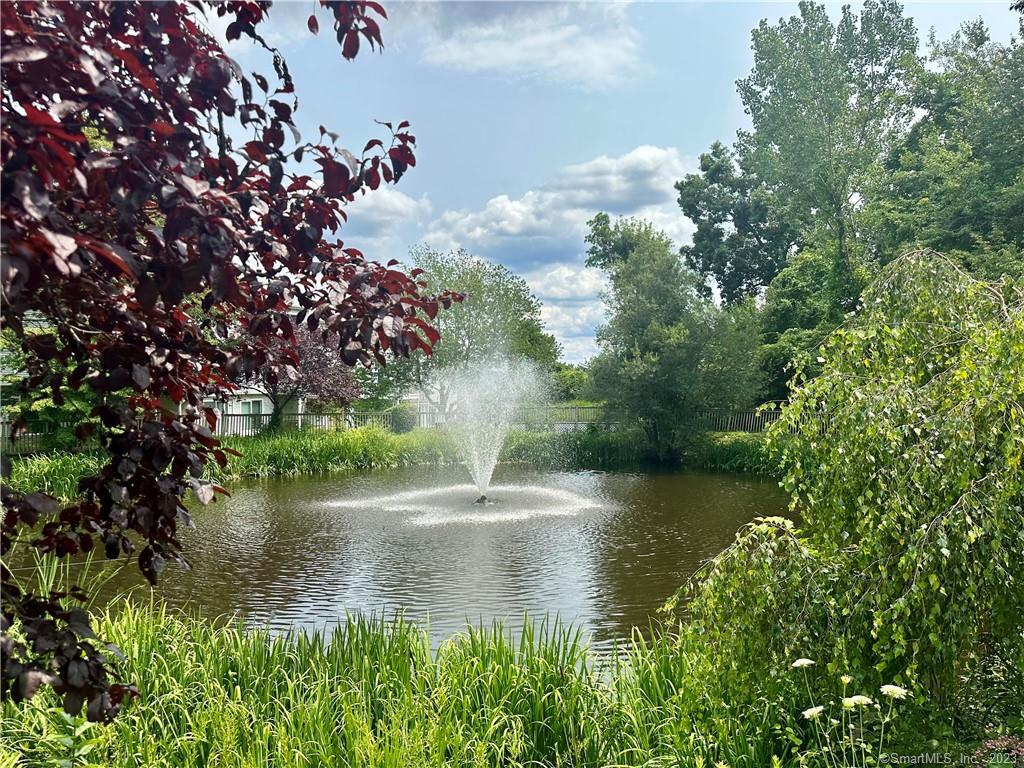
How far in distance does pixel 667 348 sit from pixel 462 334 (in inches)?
468

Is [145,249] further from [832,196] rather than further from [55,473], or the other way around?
[832,196]

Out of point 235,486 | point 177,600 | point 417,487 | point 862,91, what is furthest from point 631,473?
point 862,91

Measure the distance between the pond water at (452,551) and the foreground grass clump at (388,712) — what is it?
8.19 ft

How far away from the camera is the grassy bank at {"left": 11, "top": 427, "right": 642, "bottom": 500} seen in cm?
1540

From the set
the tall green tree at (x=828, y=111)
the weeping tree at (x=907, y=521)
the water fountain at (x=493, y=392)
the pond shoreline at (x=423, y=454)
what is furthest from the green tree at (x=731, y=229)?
the weeping tree at (x=907, y=521)

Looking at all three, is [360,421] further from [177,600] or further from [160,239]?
[160,239]

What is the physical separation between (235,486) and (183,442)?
55.4 ft

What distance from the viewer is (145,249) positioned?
7.28 feet

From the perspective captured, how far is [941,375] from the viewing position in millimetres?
3809

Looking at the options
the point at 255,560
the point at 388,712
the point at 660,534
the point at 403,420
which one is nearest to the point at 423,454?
the point at 403,420

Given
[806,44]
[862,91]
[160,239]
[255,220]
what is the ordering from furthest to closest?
[862,91], [806,44], [255,220], [160,239]

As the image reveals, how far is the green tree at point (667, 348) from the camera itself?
2423 cm

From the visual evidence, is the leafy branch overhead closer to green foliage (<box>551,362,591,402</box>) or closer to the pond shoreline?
the pond shoreline

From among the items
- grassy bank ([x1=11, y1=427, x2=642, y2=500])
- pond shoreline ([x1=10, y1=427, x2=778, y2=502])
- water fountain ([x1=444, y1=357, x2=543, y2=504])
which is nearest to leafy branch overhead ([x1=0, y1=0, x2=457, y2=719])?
grassy bank ([x1=11, y1=427, x2=642, y2=500])
